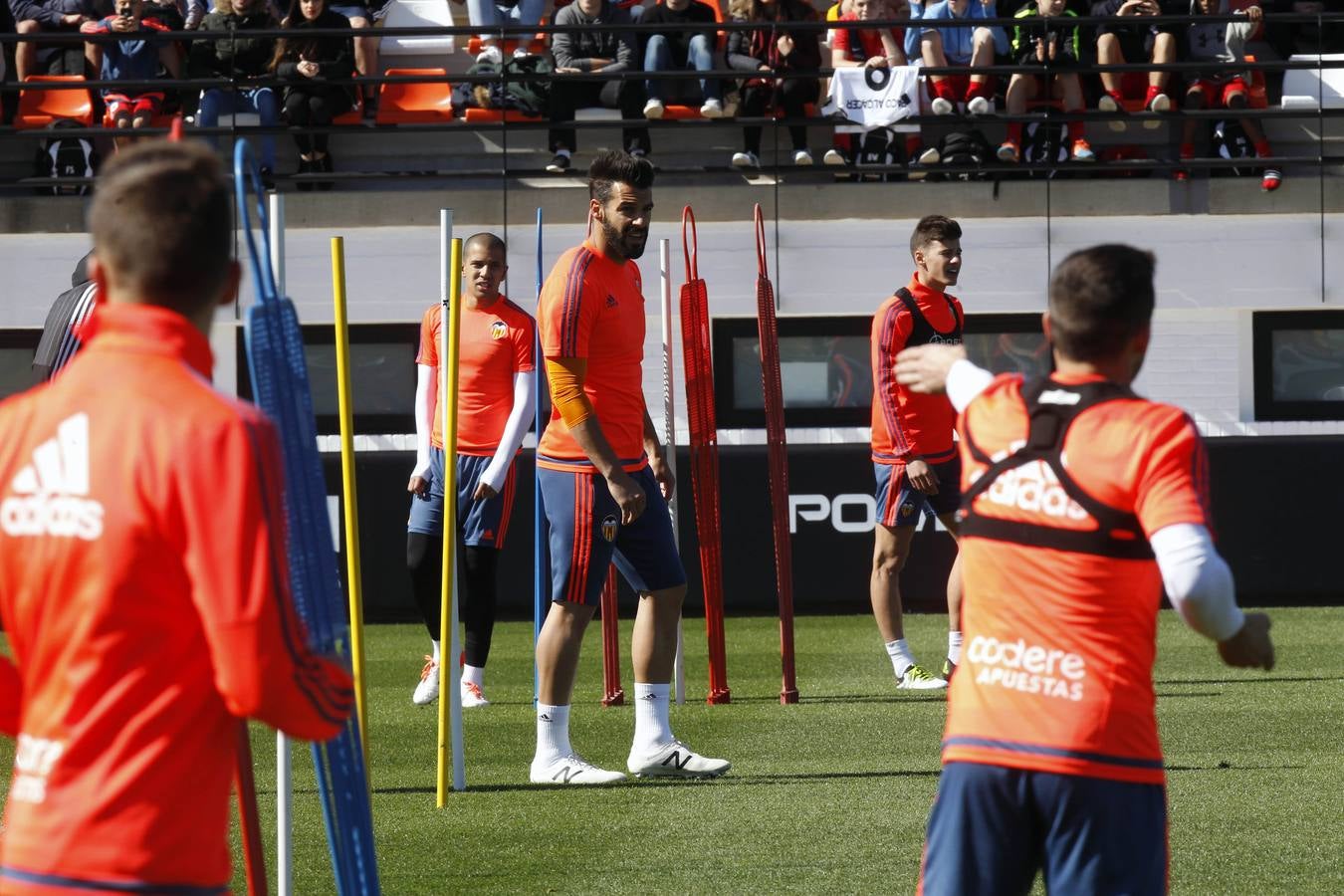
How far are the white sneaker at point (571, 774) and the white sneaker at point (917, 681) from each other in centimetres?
268

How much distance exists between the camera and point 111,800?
223 centimetres

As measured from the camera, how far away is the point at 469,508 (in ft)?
27.6

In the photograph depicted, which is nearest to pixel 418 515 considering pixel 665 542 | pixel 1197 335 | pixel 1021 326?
pixel 665 542

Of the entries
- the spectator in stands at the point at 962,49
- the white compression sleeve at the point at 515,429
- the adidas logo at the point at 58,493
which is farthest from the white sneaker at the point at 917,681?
the spectator in stands at the point at 962,49

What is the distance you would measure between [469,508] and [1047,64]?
826 centimetres

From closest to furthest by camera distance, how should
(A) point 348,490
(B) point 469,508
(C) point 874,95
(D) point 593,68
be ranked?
(A) point 348,490 < (B) point 469,508 < (C) point 874,95 < (D) point 593,68

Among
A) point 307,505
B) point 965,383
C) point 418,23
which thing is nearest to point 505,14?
point 418,23

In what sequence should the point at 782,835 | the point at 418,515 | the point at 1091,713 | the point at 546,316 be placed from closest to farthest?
1. the point at 1091,713
2. the point at 782,835
3. the point at 546,316
4. the point at 418,515

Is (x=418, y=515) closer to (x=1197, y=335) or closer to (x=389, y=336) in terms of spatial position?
(x=389, y=336)

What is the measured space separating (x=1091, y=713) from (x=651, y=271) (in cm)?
1126

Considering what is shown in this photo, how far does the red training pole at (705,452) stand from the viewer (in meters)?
8.27

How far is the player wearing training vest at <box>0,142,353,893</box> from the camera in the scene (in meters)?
2.21

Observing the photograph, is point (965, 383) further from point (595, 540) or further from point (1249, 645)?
point (595, 540)

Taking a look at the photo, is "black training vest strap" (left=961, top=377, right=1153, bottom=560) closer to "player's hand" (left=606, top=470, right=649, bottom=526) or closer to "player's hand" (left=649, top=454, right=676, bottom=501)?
"player's hand" (left=606, top=470, right=649, bottom=526)
